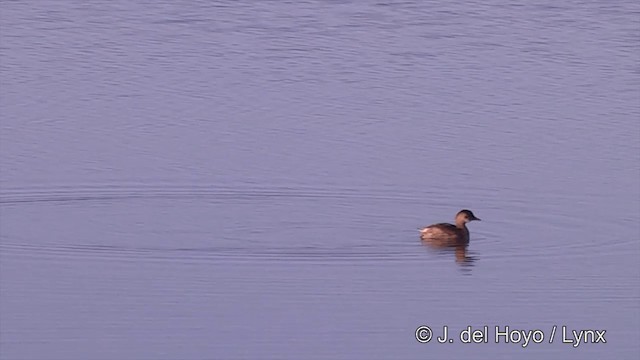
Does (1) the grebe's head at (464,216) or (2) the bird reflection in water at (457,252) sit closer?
(2) the bird reflection in water at (457,252)

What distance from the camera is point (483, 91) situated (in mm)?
24172

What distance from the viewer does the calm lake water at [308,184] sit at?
14305mm

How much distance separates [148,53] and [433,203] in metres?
9.59

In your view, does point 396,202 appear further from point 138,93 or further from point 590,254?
point 138,93

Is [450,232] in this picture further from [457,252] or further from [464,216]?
[464,216]

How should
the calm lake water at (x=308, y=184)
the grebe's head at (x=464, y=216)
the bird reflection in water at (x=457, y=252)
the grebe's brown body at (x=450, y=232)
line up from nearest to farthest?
1. the calm lake water at (x=308, y=184)
2. the bird reflection in water at (x=457, y=252)
3. the grebe's brown body at (x=450, y=232)
4. the grebe's head at (x=464, y=216)

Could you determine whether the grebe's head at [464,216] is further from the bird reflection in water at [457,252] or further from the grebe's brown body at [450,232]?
the bird reflection in water at [457,252]

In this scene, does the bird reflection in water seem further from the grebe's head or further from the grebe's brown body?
the grebe's head

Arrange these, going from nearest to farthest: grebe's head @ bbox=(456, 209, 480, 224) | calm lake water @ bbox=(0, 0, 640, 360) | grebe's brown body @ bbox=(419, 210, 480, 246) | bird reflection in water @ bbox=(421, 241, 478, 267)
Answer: calm lake water @ bbox=(0, 0, 640, 360)
bird reflection in water @ bbox=(421, 241, 478, 267)
grebe's brown body @ bbox=(419, 210, 480, 246)
grebe's head @ bbox=(456, 209, 480, 224)

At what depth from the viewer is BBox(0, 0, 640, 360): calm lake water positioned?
563 inches

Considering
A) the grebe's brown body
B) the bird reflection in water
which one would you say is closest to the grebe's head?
the grebe's brown body

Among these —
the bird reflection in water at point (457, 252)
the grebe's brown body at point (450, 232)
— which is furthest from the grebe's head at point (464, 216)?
the bird reflection in water at point (457, 252)

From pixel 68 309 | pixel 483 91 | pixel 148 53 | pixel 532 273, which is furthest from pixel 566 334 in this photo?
pixel 148 53

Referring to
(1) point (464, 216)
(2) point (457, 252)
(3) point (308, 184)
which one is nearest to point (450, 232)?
(2) point (457, 252)
